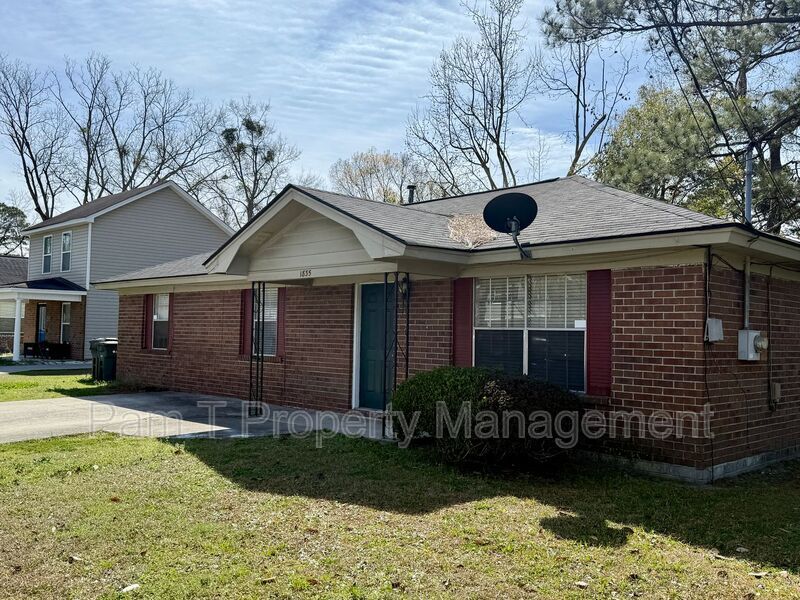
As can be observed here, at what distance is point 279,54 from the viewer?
43.7 ft

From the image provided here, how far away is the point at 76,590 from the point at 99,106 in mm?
41540

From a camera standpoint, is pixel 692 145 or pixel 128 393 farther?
pixel 692 145

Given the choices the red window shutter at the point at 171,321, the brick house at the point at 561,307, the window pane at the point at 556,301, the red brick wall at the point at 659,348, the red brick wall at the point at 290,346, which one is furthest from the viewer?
A: the red window shutter at the point at 171,321

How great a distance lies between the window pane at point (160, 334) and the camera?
52.6 feet

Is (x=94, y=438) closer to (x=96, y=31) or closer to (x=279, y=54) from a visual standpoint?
(x=279, y=54)

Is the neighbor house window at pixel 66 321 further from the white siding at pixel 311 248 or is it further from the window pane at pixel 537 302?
the window pane at pixel 537 302

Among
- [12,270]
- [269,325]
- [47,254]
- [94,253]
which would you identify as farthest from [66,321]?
[269,325]

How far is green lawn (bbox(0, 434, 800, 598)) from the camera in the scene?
4.46m

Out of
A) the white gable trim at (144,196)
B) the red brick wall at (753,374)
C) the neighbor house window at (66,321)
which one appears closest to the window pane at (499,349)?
the red brick wall at (753,374)

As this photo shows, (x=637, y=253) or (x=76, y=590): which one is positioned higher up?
(x=637, y=253)

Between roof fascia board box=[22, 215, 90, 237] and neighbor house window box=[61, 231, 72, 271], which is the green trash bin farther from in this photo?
neighbor house window box=[61, 231, 72, 271]

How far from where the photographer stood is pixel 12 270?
120 ft

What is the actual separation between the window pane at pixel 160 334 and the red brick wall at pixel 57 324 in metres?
10.3

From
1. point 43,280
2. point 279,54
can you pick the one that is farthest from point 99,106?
point 279,54
